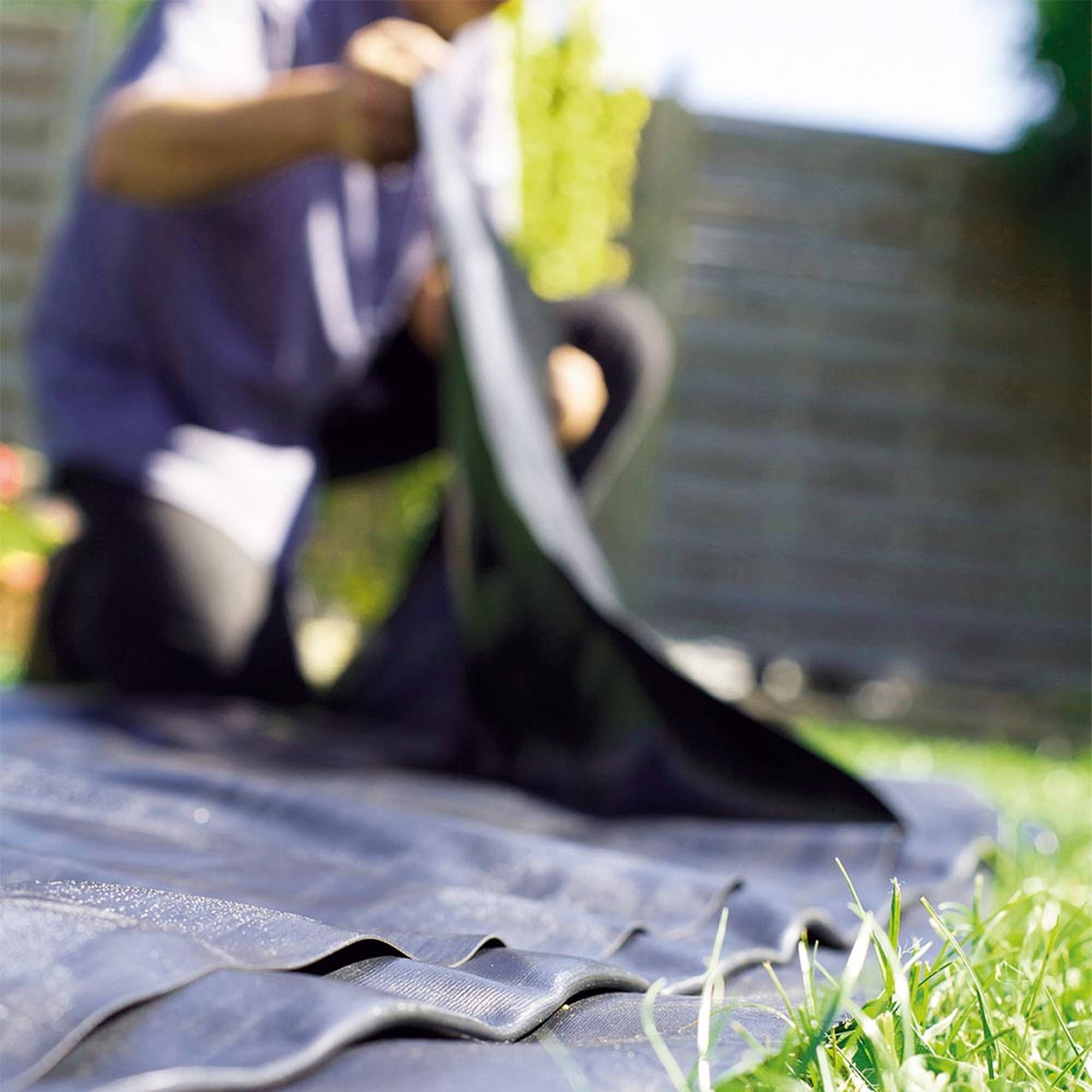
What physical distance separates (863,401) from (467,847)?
4213mm

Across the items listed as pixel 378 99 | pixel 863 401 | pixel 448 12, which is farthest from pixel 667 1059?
pixel 863 401

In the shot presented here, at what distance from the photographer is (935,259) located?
4961mm

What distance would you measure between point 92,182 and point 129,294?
7.7 inches

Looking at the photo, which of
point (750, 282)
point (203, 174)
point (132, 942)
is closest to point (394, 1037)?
point (132, 942)

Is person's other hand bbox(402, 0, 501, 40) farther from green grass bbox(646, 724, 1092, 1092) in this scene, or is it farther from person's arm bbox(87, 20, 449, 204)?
green grass bbox(646, 724, 1092, 1092)

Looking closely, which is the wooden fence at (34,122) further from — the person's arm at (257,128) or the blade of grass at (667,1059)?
the blade of grass at (667,1059)

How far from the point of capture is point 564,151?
4207mm

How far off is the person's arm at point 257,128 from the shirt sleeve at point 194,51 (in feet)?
0.17

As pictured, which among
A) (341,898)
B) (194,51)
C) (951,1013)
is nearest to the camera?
(951,1013)

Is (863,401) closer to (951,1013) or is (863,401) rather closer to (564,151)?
(564,151)

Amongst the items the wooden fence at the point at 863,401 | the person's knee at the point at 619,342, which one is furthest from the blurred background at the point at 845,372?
the person's knee at the point at 619,342

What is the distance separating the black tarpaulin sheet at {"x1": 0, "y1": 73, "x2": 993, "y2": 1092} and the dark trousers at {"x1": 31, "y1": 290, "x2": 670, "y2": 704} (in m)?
0.11

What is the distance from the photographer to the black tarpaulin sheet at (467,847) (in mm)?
499

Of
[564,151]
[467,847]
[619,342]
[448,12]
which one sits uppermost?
[564,151]
